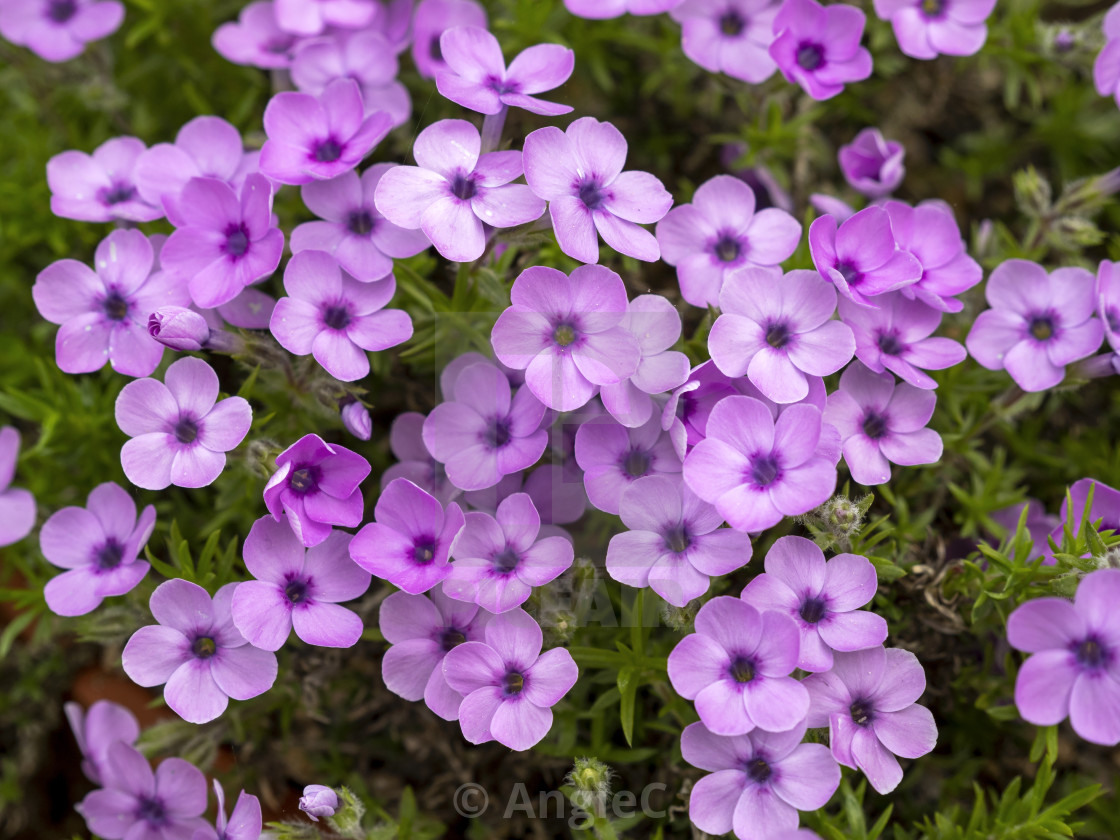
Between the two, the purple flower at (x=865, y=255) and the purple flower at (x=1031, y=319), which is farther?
the purple flower at (x=1031, y=319)

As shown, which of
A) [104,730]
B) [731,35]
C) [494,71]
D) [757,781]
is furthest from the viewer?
[731,35]

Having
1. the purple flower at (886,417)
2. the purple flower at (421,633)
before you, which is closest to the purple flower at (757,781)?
the purple flower at (421,633)

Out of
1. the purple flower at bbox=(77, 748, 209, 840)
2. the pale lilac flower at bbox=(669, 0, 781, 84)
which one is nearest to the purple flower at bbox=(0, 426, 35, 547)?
the purple flower at bbox=(77, 748, 209, 840)

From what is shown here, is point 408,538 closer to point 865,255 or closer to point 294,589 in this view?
point 294,589

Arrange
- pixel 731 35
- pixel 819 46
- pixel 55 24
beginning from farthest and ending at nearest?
pixel 55 24 → pixel 731 35 → pixel 819 46

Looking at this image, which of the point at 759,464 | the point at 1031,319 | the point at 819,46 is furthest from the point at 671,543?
the point at 819,46

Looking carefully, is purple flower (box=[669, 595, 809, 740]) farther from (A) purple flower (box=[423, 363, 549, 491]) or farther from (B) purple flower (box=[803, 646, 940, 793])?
(A) purple flower (box=[423, 363, 549, 491])

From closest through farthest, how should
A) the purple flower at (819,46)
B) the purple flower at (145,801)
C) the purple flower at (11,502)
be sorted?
1. the purple flower at (145,801)
2. the purple flower at (11,502)
3. the purple flower at (819,46)

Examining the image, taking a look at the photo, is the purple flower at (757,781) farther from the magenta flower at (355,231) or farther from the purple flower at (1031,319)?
the magenta flower at (355,231)

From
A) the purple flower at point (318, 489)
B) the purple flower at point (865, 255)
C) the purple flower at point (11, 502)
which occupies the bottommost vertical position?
the purple flower at point (11, 502)
